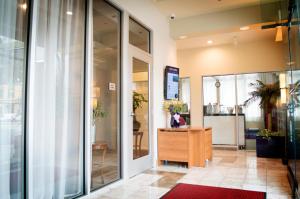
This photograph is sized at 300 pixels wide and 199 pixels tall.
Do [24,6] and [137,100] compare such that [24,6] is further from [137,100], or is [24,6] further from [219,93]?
[219,93]

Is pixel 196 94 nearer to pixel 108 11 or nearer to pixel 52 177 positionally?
pixel 108 11

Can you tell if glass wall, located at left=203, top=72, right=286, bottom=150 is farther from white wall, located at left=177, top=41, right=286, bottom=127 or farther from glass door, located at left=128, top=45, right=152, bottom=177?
glass door, located at left=128, top=45, right=152, bottom=177

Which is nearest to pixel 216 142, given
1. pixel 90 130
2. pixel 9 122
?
pixel 90 130

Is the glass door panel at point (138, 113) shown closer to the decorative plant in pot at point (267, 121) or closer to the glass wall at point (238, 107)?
the decorative plant in pot at point (267, 121)

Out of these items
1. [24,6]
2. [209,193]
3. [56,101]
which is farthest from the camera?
[209,193]

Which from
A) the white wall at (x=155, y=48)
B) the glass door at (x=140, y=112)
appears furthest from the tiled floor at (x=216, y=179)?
the white wall at (x=155, y=48)

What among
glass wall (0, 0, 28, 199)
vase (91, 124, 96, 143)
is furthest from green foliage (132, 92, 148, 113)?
glass wall (0, 0, 28, 199)

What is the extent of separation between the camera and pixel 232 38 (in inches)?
287

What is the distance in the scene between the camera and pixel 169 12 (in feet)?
18.8

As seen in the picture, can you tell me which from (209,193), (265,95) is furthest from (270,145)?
(209,193)

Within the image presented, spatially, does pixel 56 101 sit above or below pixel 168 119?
above

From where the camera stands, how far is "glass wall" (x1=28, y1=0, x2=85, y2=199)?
2.61 metres

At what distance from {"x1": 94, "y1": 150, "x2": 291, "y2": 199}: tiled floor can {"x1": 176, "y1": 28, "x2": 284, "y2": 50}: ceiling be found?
3.49 m

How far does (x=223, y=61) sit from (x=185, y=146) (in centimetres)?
392
